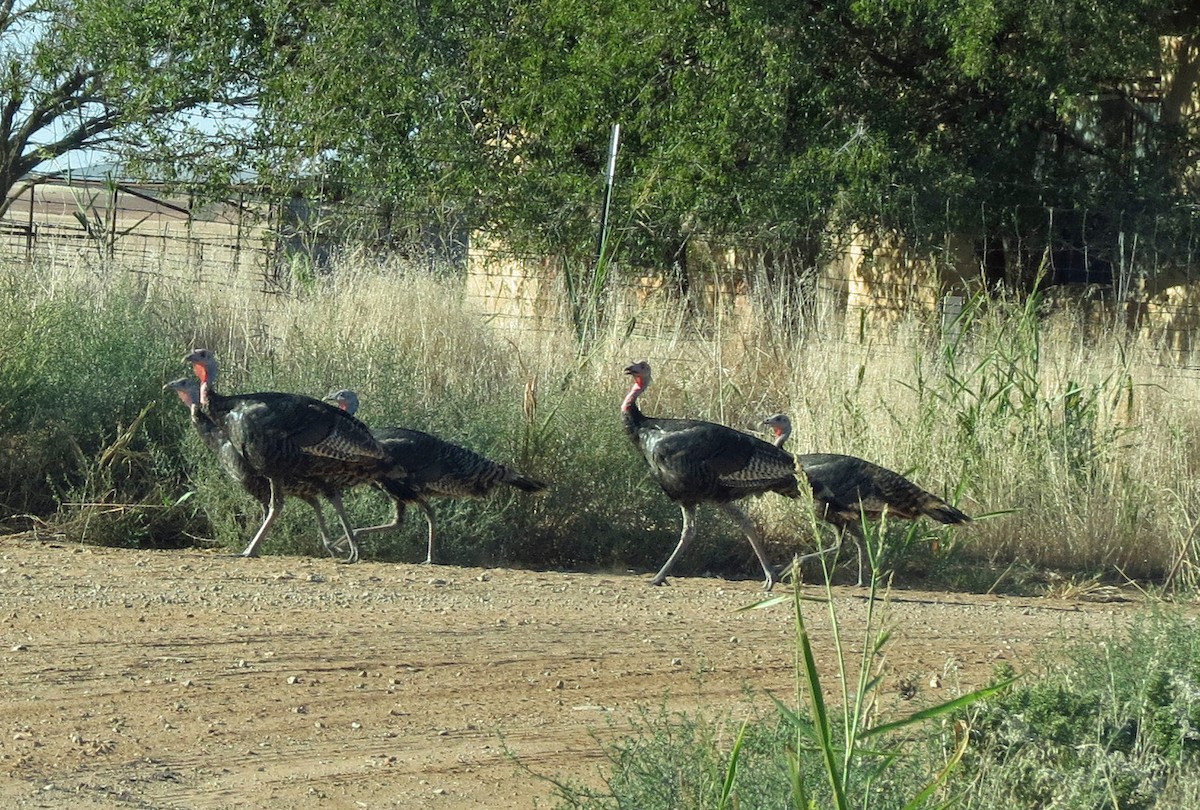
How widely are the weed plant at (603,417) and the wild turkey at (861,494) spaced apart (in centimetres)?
48

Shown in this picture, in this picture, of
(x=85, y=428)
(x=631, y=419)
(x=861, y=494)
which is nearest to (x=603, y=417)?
(x=631, y=419)

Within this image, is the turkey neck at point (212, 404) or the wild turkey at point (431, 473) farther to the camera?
the wild turkey at point (431, 473)

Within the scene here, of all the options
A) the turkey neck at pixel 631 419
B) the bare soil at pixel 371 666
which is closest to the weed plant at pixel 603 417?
the bare soil at pixel 371 666

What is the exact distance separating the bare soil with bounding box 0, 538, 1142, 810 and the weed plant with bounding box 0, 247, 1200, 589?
0.85m

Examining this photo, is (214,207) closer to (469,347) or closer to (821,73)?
(821,73)

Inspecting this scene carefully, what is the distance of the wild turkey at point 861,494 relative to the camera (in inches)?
377

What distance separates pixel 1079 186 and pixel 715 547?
11229 millimetres

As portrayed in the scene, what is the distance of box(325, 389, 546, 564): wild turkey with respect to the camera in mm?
9680

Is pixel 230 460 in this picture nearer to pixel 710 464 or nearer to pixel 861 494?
pixel 710 464

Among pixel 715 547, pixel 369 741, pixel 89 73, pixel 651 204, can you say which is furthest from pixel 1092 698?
pixel 89 73

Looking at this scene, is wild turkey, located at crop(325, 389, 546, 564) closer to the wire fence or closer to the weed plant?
the weed plant

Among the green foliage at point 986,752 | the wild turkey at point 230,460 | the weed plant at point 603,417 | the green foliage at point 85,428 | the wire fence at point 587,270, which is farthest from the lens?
the wire fence at point 587,270

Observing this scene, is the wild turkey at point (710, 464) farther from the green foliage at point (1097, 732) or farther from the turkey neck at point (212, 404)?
the green foliage at point (1097, 732)

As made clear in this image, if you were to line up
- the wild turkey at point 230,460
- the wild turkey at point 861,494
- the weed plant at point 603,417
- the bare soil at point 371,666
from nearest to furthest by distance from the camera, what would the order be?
the bare soil at point 371,666 < the wild turkey at point 230,460 < the wild turkey at point 861,494 < the weed plant at point 603,417
